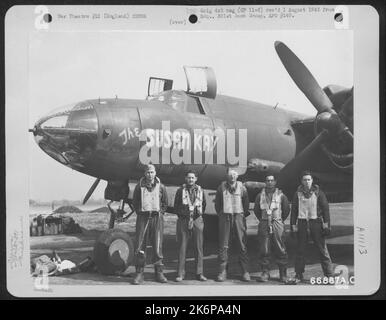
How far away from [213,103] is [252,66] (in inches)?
21.9

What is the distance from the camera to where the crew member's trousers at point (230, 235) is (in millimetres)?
5352

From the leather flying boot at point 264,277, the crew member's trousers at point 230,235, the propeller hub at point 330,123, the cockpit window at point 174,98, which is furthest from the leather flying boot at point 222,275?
the propeller hub at point 330,123

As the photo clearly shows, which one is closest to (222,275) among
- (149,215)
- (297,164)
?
(149,215)

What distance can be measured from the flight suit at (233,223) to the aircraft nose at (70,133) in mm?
1413

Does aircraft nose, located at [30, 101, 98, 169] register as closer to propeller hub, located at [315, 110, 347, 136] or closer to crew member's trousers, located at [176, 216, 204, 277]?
crew member's trousers, located at [176, 216, 204, 277]

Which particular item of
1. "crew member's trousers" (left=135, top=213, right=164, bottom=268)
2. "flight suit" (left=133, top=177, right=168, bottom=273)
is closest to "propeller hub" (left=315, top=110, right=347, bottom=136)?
"flight suit" (left=133, top=177, right=168, bottom=273)

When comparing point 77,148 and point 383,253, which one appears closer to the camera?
point 77,148

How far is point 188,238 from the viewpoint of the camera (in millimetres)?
5332

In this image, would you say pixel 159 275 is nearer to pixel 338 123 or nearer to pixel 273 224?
pixel 273 224

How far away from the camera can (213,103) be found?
5.59m

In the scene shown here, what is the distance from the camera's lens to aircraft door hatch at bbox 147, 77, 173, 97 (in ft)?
17.7

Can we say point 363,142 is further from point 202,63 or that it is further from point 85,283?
point 85,283
